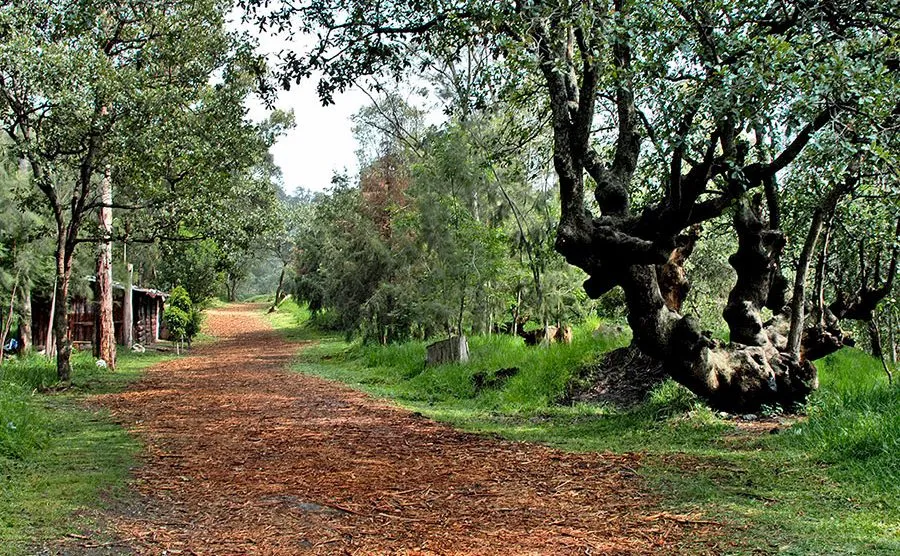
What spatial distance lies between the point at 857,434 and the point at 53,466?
21.8ft

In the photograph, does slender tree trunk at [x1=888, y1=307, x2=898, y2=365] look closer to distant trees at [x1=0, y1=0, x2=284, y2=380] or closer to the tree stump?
the tree stump

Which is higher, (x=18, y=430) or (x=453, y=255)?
(x=453, y=255)

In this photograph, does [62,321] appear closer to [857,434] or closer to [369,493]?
[369,493]

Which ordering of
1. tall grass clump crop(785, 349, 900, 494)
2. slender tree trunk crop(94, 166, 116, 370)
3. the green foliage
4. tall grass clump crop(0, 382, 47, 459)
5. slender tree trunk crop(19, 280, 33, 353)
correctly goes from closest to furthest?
tall grass clump crop(785, 349, 900, 494) < tall grass clump crop(0, 382, 47, 459) < slender tree trunk crop(94, 166, 116, 370) < slender tree trunk crop(19, 280, 33, 353) < the green foliage

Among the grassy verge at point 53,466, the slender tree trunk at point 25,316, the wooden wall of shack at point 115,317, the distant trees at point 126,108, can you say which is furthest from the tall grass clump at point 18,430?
the wooden wall of shack at point 115,317

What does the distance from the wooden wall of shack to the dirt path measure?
14840mm

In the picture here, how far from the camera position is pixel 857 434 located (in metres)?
5.77

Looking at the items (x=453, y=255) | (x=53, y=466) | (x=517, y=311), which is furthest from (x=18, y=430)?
(x=517, y=311)

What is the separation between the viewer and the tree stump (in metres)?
14.2

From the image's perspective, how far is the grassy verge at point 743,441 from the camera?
4.34 meters

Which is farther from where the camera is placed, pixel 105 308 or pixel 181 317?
pixel 181 317

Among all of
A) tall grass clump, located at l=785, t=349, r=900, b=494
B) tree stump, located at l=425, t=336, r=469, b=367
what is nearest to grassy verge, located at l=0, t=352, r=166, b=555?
tall grass clump, located at l=785, t=349, r=900, b=494

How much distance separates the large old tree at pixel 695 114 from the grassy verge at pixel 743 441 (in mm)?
679

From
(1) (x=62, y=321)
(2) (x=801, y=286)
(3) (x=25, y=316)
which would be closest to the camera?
(2) (x=801, y=286)
